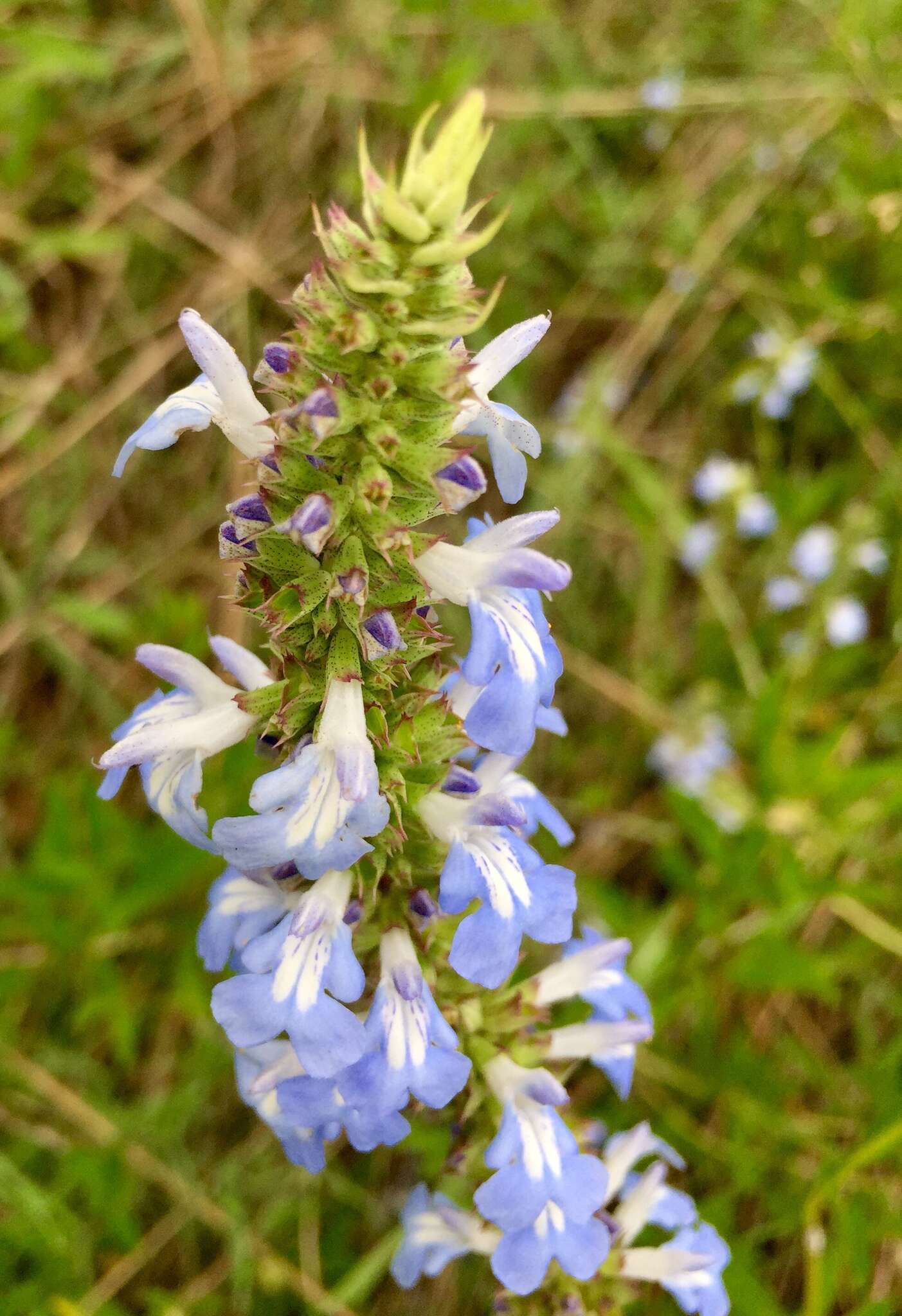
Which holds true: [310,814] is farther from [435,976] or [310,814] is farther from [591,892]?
[591,892]

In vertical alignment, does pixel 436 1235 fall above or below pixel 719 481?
below

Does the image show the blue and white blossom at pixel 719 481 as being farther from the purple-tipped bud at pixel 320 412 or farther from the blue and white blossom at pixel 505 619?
the purple-tipped bud at pixel 320 412

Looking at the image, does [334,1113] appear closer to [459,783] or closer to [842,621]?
[459,783]

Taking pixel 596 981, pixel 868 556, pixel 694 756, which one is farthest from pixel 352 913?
pixel 868 556

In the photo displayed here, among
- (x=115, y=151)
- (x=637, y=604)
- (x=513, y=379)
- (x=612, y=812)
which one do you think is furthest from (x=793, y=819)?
(x=115, y=151)

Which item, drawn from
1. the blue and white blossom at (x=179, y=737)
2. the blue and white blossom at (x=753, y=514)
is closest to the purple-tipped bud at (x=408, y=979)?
the blue and white blossom at (x=179, y=737)

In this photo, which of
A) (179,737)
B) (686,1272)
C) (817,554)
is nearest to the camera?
(179,737)

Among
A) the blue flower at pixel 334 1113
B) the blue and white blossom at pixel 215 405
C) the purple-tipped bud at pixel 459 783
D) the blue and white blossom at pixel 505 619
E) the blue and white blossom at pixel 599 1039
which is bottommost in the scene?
the blue and white blossom at pixel 599 1039
